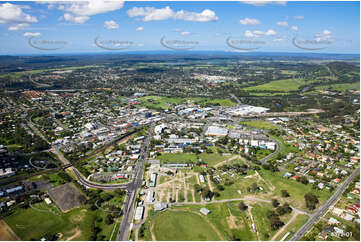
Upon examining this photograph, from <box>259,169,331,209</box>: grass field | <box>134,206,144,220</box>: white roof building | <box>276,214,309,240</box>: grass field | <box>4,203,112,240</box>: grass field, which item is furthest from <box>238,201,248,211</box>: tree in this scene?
<box>4,203,112,240</box>: grass field

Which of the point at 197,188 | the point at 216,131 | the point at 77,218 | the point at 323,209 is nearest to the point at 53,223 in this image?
the point at 77,218

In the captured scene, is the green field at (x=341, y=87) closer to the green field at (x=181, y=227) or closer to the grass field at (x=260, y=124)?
the grass field at (x=260, y=124)

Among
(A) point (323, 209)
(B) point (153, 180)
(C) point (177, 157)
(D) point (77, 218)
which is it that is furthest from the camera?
(C) point (177, 157)

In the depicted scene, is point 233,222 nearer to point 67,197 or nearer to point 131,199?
point 131,199

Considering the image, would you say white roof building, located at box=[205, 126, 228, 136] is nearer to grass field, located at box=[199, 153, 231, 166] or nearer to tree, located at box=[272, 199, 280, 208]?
grass field, located at box=[199, 153, 231, 166]

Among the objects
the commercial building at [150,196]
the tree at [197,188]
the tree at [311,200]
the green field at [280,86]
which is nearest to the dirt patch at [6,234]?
the commercial building at [150,196]

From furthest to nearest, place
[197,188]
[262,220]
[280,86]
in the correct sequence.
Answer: [280,86] < [197,188] < [262,220]
